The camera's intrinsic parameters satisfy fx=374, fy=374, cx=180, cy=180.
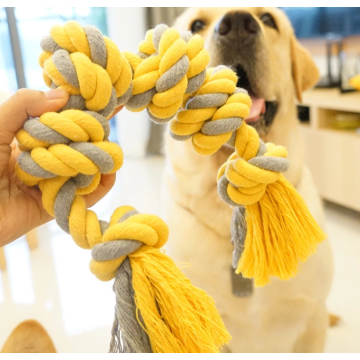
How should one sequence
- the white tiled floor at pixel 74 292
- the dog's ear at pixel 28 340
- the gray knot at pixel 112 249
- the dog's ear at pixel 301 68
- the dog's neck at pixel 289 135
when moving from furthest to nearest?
the white tiled floor at pixel 74 292
the dog's ear at pixel 301 68
the dog's neck at pixel 289 135
the dog's ear at pixel 28 340
the gray knot at pixel 112 249

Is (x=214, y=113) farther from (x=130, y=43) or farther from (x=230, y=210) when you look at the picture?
(x=130, y=43)

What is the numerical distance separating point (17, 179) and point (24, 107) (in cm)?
15

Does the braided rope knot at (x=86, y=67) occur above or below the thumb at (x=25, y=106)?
above

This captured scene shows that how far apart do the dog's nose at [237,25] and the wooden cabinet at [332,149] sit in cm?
130

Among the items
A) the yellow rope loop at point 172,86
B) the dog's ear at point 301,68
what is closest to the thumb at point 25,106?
the yellow rope loop at point 172,86

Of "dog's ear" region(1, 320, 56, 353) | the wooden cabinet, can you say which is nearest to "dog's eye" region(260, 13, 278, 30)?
"dog's ear" region(1, 320, 56, 353)

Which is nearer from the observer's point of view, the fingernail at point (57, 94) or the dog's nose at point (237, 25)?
the fingernail at point (57, 94)

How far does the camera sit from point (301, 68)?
111cm

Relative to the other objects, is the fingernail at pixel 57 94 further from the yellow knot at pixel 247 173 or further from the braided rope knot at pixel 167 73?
the yellow knot at pixel 247 173

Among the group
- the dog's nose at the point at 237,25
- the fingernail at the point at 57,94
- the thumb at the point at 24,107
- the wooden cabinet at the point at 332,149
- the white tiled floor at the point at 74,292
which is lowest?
the white tiled floor at the point at 74,292

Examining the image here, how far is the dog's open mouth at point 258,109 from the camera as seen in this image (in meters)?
0.91

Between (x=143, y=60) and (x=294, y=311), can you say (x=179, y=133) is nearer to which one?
→ (x=143, y=60)

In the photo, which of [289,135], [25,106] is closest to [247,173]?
[25,106]

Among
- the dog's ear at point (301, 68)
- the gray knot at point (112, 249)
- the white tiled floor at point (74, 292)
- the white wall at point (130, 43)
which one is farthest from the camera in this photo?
the white wall at point (130, 43)
